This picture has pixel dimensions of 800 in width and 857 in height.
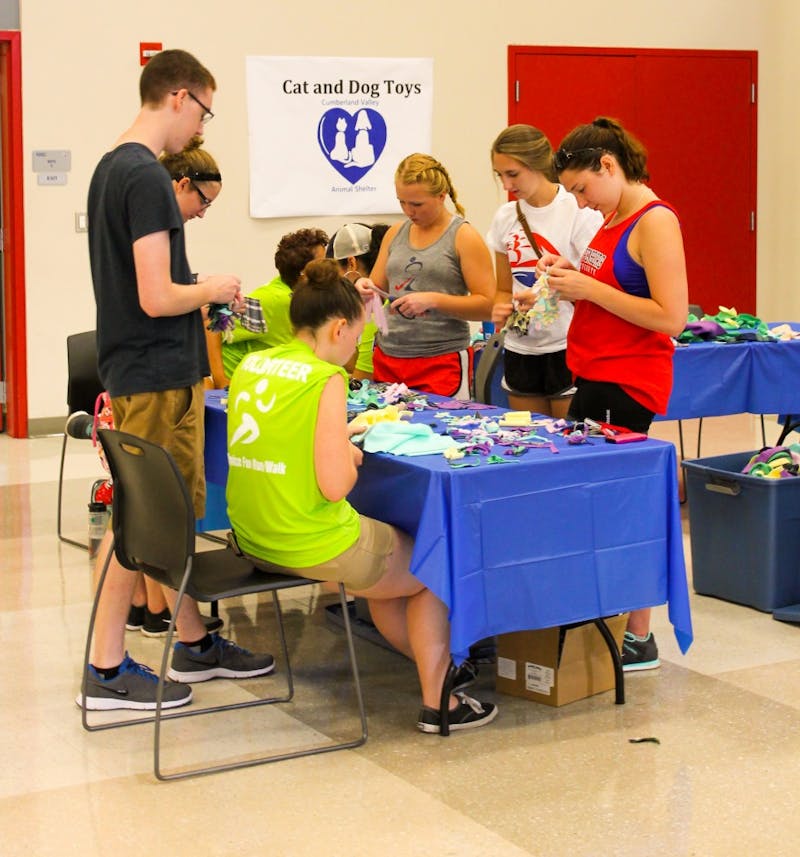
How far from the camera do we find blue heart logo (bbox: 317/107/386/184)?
8328 millimetres

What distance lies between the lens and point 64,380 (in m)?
7.88

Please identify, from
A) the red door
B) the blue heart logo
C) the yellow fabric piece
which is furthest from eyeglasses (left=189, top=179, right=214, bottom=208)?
the red door

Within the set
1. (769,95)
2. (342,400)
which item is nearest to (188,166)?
(342,400)

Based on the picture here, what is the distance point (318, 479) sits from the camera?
311 cm

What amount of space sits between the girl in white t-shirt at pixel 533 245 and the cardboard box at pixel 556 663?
3.10 ft

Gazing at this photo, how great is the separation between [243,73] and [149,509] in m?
5.37

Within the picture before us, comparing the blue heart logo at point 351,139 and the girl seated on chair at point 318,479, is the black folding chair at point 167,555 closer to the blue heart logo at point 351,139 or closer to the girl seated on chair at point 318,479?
the girl seated on chair at point 318,479

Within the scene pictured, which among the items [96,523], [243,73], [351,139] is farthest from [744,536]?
[243,73]

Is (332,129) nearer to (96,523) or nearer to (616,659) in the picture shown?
(96,523)

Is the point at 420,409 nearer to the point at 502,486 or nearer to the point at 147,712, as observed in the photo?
the point at 502,486

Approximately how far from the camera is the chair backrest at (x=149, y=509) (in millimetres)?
3121

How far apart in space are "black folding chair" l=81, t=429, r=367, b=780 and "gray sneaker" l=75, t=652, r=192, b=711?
0.07 m

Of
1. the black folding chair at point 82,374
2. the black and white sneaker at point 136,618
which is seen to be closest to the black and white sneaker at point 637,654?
the black and white sneaker at point 136,618

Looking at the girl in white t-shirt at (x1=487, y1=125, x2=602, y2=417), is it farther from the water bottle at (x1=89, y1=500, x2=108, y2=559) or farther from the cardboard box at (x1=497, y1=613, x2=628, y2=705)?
the water bottle at (x1=89, y1=500, x2=108, y2=559)
